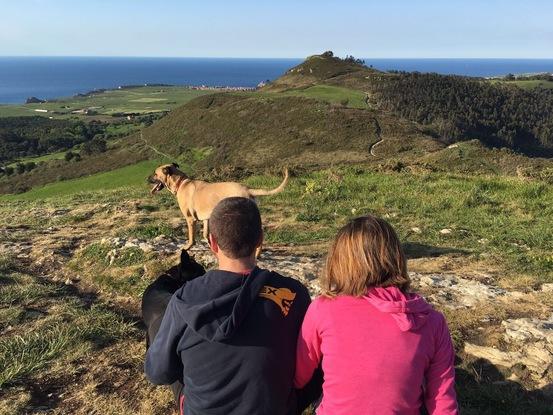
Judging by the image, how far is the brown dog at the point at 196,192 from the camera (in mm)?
9117

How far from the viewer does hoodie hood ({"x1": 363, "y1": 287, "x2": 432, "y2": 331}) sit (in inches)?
102

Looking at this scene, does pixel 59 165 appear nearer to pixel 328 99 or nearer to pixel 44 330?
pixel 328 99

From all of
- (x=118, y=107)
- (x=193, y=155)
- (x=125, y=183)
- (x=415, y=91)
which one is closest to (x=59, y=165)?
(x=193, y=155)

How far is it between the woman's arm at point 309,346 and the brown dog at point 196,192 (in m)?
5.87

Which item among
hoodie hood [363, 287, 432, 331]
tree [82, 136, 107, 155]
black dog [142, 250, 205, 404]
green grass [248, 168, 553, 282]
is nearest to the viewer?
hoodie hood [363, 287, 432, 331]

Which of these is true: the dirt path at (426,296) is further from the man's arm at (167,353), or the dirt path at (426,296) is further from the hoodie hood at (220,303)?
the hoodie hood at (220,303)

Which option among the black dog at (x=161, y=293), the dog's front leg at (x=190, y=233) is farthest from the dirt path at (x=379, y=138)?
the black dog at (x=161, y=293)

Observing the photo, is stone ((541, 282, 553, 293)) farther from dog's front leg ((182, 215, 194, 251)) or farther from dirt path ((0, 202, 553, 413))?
dog's front leg ((182, 215, 194, 251))

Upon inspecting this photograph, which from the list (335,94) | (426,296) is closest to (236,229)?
(426,296)

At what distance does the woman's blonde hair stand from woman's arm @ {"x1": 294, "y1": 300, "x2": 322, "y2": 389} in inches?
6.3

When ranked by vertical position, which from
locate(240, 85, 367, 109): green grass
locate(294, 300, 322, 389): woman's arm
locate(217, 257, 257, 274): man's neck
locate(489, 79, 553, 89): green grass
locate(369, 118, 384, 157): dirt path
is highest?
locate(489, 79, 553, 89): green grass

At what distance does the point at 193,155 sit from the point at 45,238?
42036 millimetres

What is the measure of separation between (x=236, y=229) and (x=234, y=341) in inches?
24.2

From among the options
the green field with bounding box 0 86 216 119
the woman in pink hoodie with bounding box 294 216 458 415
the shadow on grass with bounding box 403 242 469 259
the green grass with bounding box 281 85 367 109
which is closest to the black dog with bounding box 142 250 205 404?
the woman in pink hoodie with bounding box 294 216 458 415
